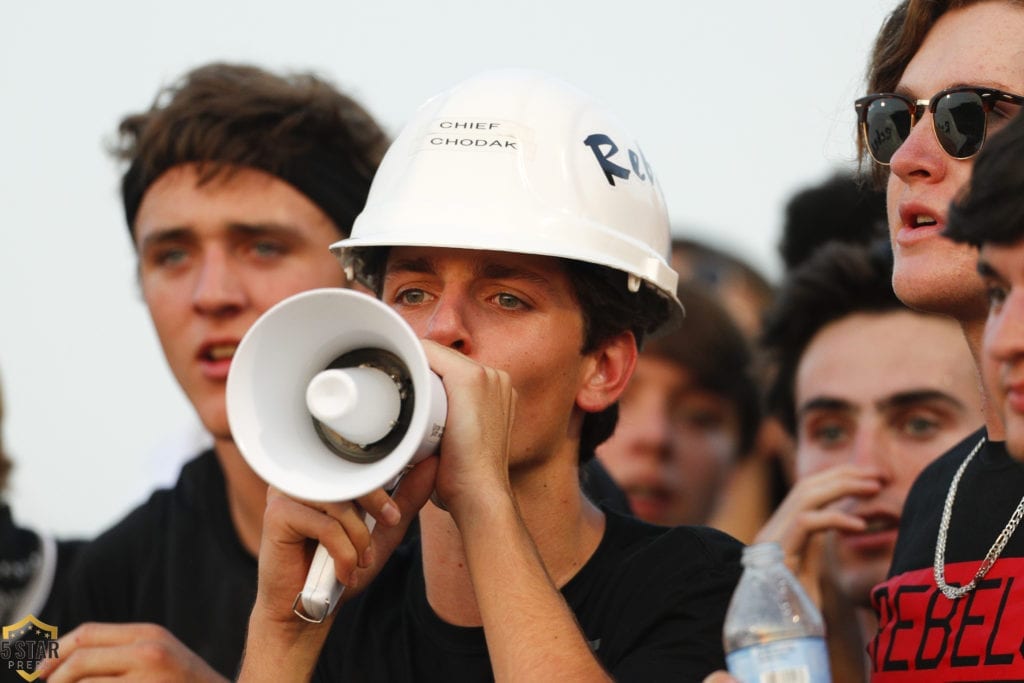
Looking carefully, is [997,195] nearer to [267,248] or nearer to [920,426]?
[920,426]

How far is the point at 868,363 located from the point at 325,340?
3.54 metres

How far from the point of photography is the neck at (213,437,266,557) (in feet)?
23.4

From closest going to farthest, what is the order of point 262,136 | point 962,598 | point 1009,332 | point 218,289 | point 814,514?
point 1009,332
point 962,598
point 814,514
point 218,289
point 262,136

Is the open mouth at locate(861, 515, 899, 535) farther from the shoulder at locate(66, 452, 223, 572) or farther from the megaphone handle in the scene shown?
the megaphone handle

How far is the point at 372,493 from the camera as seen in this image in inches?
163

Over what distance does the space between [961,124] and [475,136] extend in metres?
1.48

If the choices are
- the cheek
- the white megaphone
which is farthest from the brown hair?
the white megaphone

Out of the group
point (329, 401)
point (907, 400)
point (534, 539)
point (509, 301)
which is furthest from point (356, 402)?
point (907, 400)

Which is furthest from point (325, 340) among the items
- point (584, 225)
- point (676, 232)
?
point (676, 232)

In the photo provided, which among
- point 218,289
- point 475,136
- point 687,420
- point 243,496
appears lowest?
point 243,496

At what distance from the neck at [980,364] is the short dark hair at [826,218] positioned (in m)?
3.67

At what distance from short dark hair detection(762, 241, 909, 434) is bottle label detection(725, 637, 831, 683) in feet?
13.0

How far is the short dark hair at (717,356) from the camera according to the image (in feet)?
29.3

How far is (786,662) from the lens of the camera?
3672 mm
